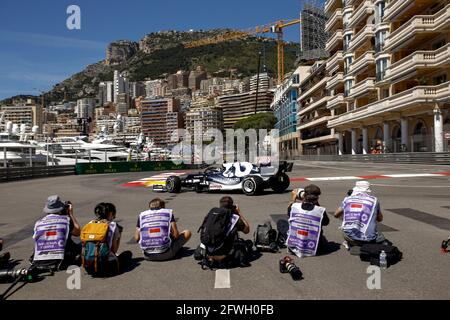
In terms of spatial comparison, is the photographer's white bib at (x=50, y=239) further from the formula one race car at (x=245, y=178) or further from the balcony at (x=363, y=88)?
the balcony at (x=363, y=88)

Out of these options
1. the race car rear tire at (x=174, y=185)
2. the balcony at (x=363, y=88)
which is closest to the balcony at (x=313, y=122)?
the balcony at (x=363, y=88)

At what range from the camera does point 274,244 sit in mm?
6555

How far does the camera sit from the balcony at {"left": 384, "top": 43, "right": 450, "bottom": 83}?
107 feet

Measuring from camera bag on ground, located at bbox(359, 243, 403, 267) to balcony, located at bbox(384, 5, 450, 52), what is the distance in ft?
105

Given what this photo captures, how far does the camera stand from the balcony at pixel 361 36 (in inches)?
1871

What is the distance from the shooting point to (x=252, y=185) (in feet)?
47.3

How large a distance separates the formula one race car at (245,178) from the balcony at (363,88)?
3546cm

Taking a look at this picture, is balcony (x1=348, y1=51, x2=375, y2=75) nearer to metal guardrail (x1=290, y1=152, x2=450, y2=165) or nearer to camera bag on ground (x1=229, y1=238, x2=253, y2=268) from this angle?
metal guardrail (x1=290, y1=152, x2=450, y2=165)

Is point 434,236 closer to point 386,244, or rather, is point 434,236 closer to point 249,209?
point 386,244

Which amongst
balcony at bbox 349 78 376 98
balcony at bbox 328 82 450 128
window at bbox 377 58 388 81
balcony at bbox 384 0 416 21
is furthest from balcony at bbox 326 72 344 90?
balcony at bbox 384 0 416 21

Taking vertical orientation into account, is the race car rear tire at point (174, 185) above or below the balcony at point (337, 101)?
below
